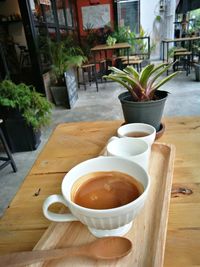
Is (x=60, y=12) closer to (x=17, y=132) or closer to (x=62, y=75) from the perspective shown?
(x=62, y=75)

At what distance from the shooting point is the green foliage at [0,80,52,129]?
7.16ft

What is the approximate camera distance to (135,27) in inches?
279

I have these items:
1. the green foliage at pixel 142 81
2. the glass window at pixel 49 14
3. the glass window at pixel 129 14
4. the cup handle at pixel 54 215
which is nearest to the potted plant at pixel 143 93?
the green foliage at pixel 142 81

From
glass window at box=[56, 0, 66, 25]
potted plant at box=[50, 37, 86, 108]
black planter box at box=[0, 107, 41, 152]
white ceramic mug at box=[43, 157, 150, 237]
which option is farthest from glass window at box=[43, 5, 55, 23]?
white ceramic mug at box=[43, 157, 150, 237]

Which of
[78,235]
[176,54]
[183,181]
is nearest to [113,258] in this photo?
[78,235]

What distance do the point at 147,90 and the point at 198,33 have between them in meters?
6.93

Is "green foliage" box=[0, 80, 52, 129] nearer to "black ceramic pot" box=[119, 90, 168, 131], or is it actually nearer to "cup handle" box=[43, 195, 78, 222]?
"black ceramic pot" box=[119, 90, 168, 131]

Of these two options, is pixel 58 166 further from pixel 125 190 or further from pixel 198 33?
pixel 198 33

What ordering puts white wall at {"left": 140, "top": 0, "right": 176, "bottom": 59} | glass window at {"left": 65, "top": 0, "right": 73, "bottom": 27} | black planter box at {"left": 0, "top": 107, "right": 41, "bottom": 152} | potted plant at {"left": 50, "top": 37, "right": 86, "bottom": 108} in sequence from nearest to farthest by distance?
black planter box at {"left": 0, "top": 107, "right": 41, "bottom": 152} < potted plant at {"left": 50, "top": 37, "right": 86, "bottom": 108} < glass window at {"left": 65, "top": 0, "right": 73, "bottom": 27} < white wall at {"left": 140, "top": 0, "right": 176, "bottom": 59}

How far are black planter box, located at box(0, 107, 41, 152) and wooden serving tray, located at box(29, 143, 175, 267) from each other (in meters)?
2.02

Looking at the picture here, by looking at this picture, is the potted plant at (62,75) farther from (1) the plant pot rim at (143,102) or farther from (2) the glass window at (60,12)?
(1) the plant pot rim at (143,102)

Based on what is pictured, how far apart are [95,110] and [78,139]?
109 inches

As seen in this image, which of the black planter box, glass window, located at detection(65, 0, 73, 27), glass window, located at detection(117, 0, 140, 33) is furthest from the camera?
glass window, located at detection(117, 0, 140, 33)

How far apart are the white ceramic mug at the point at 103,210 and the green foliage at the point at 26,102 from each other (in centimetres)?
187
